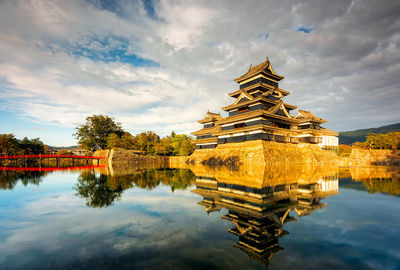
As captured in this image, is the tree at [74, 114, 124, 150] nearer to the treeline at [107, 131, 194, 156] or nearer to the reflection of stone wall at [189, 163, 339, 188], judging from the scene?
the treeline at [107, 131, 194, 156]

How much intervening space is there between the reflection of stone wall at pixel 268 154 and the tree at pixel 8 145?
60535 mm

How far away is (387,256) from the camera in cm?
320

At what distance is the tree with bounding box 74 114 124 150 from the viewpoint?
59.0 meters

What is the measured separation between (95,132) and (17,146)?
77.8ft

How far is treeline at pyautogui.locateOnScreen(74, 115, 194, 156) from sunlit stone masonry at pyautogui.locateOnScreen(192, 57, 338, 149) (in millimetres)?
21535

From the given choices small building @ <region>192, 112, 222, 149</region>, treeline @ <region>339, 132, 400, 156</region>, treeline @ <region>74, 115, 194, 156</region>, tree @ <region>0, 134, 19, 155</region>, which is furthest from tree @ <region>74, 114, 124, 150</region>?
treeline @ <region>339, 132, 400, 156</region>

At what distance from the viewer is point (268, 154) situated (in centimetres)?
2772

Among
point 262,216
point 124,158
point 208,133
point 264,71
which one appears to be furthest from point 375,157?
point 124,158

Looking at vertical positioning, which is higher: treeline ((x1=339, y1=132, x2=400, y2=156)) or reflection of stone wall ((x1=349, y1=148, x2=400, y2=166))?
treeline ((x1=339, y1=132, x2=400, y2=156))

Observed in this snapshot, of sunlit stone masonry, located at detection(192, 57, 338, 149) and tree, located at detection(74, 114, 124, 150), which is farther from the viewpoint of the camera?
tree, located at detection(74, 114, 124, 150)

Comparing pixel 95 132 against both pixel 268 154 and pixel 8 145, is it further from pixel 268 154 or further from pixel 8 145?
pixel 268 154

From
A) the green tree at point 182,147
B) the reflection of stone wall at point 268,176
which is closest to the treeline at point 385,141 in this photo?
the reflection of stone wall at point 268,176

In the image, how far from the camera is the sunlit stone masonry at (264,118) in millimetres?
31531

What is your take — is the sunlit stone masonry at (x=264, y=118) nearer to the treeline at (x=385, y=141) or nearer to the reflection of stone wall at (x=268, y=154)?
the reflection of stone wall at (x=268, y=154)
